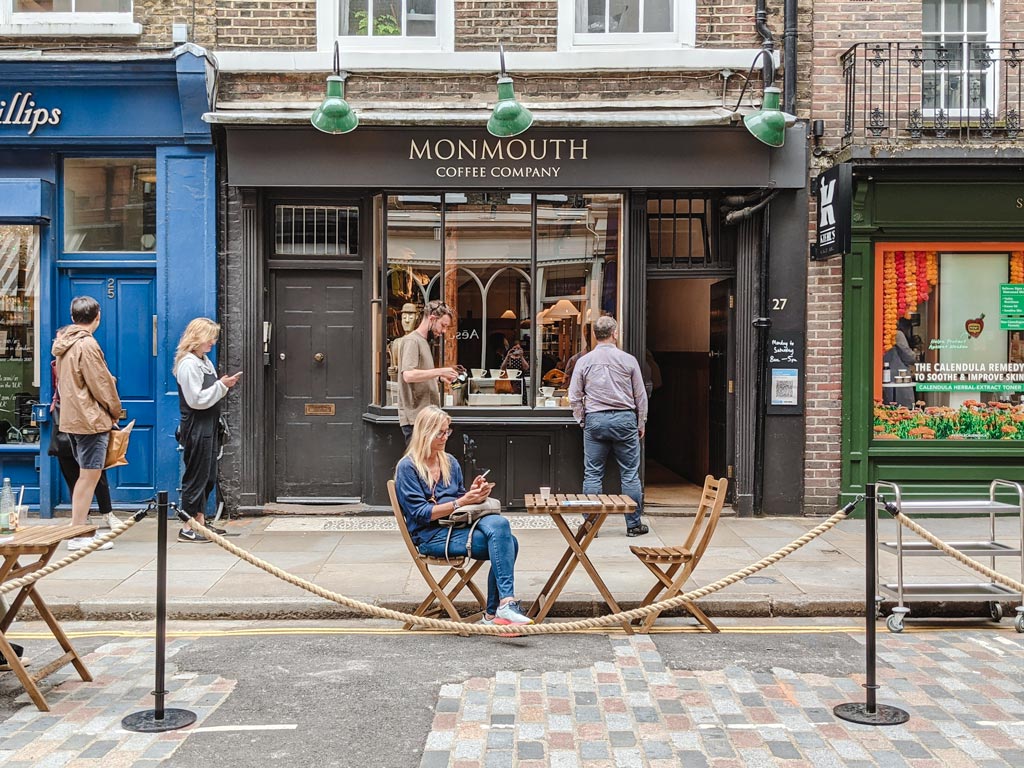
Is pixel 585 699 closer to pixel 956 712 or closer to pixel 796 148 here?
pixel 956 712

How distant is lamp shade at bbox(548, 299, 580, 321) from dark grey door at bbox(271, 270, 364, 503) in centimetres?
200

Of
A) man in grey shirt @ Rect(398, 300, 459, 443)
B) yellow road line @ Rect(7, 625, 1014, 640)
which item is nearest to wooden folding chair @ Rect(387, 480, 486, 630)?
yellow road line @ Rect(7, 625, 1014, 640)

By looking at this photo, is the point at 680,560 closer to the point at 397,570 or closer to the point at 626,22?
the point at 397,570

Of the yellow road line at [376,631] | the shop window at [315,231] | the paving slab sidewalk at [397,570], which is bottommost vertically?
the yellow road line at [376,631]

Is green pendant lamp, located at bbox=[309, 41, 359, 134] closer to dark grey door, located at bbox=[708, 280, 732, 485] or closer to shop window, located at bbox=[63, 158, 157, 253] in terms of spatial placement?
shop window, located at bbox=[63, 158, 157, 253]

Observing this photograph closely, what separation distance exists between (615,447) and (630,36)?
418 centimetres

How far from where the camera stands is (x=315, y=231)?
34.9 feet

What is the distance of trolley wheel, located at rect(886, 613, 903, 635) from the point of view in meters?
6.63

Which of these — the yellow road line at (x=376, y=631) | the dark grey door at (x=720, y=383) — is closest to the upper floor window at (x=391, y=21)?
the dark grey door at (x=720, y=383)

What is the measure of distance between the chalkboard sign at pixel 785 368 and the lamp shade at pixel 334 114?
4.58 m

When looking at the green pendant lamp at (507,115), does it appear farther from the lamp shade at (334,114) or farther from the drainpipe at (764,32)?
the drainpipe at (764,32)

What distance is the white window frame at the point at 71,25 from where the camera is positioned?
1004 centimetres

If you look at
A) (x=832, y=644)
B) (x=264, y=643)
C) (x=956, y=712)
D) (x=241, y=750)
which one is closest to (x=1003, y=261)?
(x=832, y=644)

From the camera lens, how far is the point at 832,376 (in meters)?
10.3
